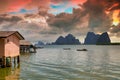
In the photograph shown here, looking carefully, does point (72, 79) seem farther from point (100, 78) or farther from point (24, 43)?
point (24, 43)

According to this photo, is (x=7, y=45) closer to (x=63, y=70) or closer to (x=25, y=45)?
(x=63, y=70)

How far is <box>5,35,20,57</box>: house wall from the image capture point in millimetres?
38781

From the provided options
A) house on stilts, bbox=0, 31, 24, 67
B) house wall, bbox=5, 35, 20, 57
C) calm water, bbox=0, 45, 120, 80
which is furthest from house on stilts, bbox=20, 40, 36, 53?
house on stilts, bbox=0, 31, 24, 67

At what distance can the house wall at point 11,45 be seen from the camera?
38.8m

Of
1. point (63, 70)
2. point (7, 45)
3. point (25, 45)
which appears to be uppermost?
point (25, 45)

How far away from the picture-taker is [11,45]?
132ft

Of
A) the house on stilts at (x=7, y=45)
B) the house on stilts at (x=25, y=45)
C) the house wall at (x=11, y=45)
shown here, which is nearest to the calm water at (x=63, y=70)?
the house on stilts at (x=7, y=45)

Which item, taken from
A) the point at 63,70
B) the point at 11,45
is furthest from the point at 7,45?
the point at 63,70

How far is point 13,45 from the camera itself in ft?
135

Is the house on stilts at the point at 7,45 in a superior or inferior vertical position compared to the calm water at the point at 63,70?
superior

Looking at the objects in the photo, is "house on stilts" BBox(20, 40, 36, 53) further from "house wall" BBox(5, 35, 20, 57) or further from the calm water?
"house wall" BBox(5, 35, 20, 57)

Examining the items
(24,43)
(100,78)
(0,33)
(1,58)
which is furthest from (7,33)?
(24,43)

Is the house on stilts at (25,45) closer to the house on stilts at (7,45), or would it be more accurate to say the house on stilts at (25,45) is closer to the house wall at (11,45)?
the house wall at (11,45)

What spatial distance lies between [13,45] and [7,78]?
10.9 m
